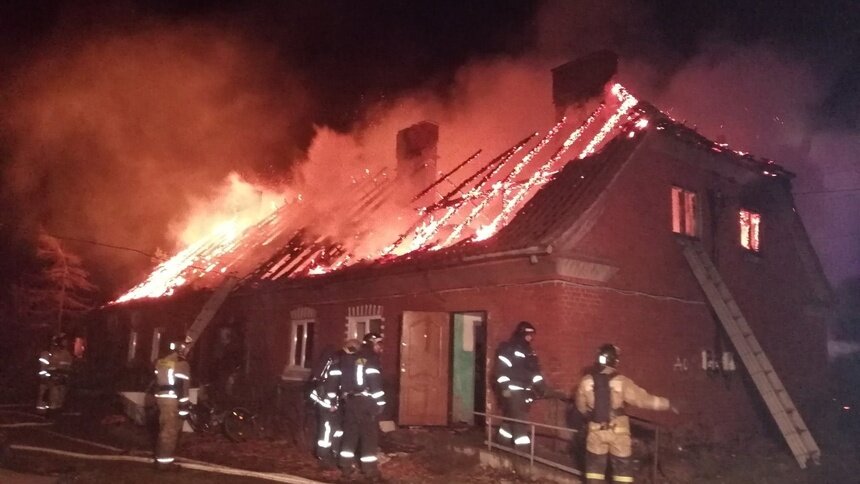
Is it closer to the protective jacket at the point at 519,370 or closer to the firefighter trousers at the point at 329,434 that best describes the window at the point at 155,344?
the firefighter trousers at the point at 329,434

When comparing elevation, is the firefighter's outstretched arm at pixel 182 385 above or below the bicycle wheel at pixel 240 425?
above

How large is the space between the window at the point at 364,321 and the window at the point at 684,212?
5457 mm

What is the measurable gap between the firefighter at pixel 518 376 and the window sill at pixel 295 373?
19.4ft

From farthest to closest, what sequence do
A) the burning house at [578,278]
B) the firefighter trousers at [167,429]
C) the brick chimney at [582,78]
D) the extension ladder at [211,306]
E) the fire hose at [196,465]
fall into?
the extension ladder at [211,306]
the brick chimney at [582,78]
the burning house at [578,278]
the firefighter trousers at [167,429]
the fire hose at [196,465]

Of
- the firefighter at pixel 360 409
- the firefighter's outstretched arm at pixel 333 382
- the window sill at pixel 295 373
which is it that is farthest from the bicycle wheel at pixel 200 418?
the firefighter at pixel 360 409

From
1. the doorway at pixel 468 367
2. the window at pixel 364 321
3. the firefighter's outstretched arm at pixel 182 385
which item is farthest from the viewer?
the window at pixel 364 321

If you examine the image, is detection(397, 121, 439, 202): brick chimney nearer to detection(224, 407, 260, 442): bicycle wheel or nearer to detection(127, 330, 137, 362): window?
detection(224, 407, 260, 442): bicycle wheel

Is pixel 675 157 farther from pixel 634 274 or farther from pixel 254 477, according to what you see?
pixel 254 477

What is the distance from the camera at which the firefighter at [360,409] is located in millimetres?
8805

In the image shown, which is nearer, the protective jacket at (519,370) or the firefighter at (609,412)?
the firefighter at (609,412)

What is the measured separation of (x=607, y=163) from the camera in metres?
11.2

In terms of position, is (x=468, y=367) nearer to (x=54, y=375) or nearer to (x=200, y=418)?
(x=200, y=418)

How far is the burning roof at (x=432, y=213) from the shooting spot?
1242 centimetres

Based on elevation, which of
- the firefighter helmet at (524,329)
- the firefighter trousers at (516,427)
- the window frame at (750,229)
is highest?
the window frame at (750,229)
